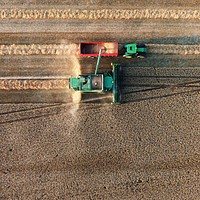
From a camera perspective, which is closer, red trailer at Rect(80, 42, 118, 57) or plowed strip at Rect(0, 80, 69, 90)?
red trailer at Rect(80, 42, 118, 57)

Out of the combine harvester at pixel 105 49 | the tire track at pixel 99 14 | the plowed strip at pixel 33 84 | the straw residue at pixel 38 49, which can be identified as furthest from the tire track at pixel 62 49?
the tire track at pixel 99 14

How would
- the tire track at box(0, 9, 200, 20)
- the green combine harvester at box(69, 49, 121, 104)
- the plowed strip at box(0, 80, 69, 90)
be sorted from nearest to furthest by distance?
the green combine harvester at box(69, 49, 121, 104)
the plowed strip at box(0, 80, 69, 90)
the tire track at box(0, 9, 200, 20)

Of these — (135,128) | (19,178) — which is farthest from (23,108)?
(135,128)

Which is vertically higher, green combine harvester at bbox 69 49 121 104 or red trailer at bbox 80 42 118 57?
red trailer at bbox 80 42 118 57

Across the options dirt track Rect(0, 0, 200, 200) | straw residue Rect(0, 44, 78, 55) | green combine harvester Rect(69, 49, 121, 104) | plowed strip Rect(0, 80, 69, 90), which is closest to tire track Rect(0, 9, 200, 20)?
dirt track Rect(0, 0, 200, 200)

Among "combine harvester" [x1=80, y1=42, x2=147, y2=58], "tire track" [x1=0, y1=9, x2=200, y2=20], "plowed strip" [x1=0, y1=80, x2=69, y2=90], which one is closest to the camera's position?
"combine harvester" [x1=80, y1=42, x2=147, y2=58]

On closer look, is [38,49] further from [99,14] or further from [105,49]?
[99,14]

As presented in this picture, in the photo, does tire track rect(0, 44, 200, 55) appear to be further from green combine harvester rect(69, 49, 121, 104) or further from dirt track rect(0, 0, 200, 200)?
green combine harvester rect(69, 49, 121, 104)

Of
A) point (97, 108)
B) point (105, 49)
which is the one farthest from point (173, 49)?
point (97, 108)
